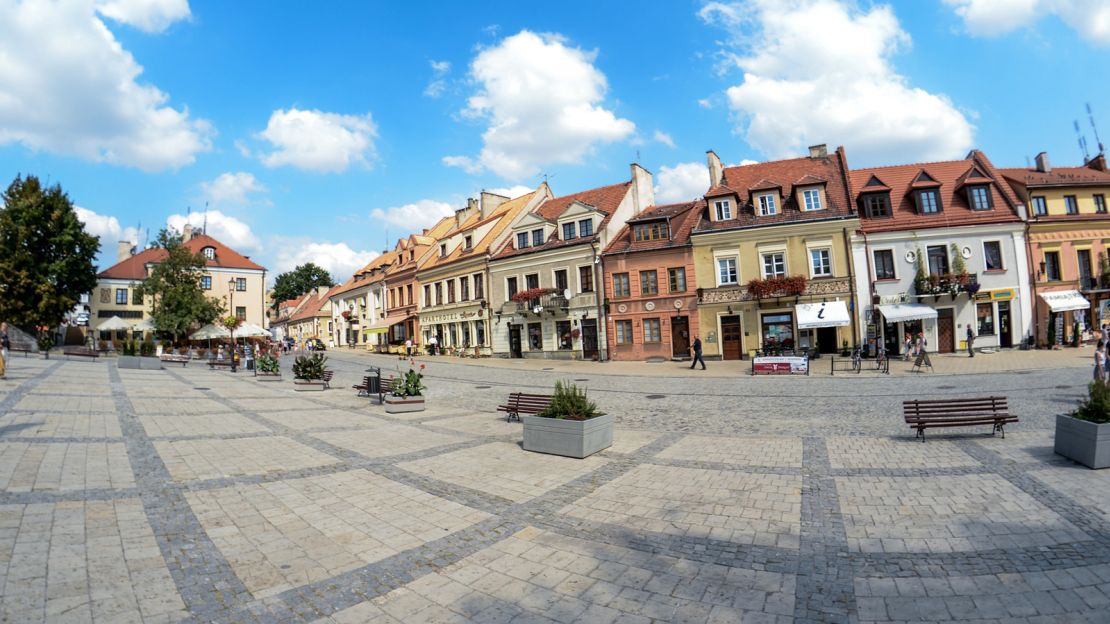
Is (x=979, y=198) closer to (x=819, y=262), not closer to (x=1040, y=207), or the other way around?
(x=1040, y=207)

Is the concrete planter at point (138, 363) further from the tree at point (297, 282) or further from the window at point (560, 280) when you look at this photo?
the tree at point (297, 282)

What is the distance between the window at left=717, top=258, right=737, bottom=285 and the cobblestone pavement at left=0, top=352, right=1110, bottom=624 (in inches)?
739

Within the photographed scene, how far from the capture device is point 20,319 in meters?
35.5

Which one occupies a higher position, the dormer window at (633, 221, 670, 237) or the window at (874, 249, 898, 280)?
the dormer window at (633, 221, 670, 237)

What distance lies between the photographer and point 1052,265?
91.6 feet

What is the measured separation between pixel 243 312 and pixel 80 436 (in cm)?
5090

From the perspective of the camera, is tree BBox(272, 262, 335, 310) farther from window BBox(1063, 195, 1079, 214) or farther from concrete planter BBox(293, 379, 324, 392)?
window BBox(1063, 195, 1079, 214)

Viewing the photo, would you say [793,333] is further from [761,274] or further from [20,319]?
[20,319]

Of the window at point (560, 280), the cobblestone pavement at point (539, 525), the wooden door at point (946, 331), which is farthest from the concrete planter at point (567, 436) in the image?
the wooden door at point (946, 331)

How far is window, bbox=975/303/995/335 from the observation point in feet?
89.6

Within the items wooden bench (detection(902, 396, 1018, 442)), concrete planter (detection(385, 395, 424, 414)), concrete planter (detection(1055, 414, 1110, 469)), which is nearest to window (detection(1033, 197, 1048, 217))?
wooden bench (detection(902, 396, 1018, 442))

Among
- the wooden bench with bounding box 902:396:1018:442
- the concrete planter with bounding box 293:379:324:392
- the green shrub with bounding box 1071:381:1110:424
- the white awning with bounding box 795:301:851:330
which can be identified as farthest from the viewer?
the white awning with bounding box 795:301:851:330

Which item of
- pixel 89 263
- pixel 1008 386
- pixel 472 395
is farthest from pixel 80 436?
pixel 89 263

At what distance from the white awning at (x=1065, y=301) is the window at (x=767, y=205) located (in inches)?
584
